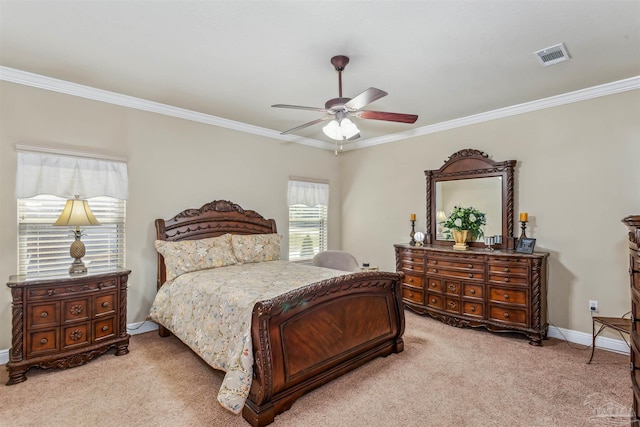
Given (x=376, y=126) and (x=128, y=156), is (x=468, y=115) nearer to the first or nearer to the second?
(x=376, y=126)

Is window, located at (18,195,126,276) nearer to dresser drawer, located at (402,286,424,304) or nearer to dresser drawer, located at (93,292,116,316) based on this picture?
dresser drawer, located at (93,292,116,316)

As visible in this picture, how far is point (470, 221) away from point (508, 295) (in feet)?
3.43

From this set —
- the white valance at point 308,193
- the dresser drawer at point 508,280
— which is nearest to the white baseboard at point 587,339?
the dresser drawer at point 508,280

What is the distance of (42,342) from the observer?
108 inches

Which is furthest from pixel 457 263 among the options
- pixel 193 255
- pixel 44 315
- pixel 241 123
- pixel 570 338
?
pixel 44 315

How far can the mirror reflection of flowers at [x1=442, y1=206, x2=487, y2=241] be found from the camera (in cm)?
417

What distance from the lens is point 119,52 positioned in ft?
8.66

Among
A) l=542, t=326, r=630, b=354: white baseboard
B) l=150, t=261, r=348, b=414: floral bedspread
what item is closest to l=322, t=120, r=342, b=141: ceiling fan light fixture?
l=150, t=261, r=348, b=414: floral bedspread

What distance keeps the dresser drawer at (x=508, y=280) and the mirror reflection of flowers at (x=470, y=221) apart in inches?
27.7

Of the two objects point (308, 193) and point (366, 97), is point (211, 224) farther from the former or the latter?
point (366, 97)

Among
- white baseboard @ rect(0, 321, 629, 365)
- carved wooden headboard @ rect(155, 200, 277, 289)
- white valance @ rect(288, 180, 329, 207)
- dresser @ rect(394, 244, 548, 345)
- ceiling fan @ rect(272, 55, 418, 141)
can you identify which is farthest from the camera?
white valance @ rect(288, 180, 329, 207)

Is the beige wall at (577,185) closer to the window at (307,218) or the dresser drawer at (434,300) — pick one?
the dresser drawer at (434,300)

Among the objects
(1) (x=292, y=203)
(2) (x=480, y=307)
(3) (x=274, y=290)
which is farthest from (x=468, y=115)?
(3) (x=274, y=290)

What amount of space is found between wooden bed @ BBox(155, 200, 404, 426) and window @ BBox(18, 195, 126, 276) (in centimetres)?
58
